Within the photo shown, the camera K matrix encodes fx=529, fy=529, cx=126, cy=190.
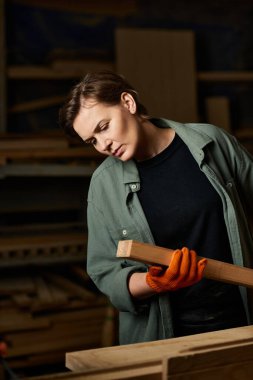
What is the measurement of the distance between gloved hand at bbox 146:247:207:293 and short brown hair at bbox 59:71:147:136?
59cm

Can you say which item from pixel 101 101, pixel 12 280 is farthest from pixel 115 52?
pixel 101 101

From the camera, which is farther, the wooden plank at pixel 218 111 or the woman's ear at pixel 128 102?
the wooden plank at pixel 218 111

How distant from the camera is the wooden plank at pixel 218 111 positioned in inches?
159

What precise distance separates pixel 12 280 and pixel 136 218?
200 cm

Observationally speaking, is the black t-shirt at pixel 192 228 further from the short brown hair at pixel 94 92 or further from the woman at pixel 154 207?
the short brown hair at pixel 94 92

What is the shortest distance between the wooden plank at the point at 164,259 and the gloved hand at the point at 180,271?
3 cm

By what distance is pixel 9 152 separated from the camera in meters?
3.18

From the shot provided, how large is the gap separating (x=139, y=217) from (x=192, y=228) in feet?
0.61

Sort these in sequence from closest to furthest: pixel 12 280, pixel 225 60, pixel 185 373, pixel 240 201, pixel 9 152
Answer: pixel 185 373
pixel 240 201
pixel 9 152
pixel 12 280
pixel 225 60

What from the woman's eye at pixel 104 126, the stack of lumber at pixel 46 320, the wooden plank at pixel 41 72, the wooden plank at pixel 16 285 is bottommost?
the stack of lumber at pixel 46 320

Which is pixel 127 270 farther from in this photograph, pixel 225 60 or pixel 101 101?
pixel 225 60

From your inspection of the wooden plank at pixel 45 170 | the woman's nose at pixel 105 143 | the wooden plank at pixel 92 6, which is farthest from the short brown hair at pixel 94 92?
the wooden plank at pixel 92 6

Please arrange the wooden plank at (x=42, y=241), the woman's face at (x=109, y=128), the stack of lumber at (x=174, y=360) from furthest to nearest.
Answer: the wooden plank at (x=42, y=241) < the woman's face at (x=109, y=128) < the stack of lumber at (x=174, y=360)

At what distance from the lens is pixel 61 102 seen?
3.87 meters
